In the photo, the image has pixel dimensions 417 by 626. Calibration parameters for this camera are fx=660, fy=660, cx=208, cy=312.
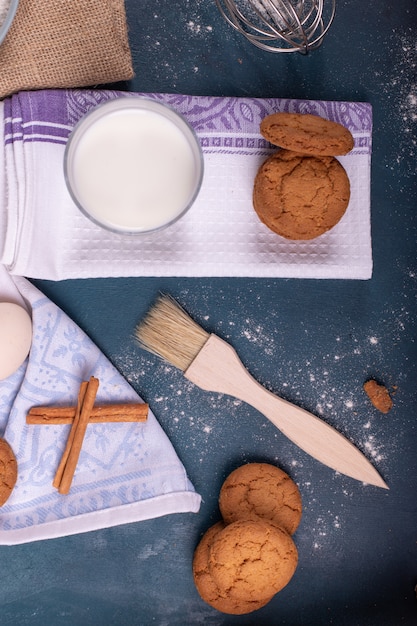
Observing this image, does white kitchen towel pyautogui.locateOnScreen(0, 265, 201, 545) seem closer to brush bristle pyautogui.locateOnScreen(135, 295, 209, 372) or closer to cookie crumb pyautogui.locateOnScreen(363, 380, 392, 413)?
brush bristle pyautogui.locateOnScreen(135, 295, 209, 372)

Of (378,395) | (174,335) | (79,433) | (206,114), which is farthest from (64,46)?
(378,395)

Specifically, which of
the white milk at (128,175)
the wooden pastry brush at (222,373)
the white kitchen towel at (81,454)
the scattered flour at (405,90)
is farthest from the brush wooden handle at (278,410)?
the scattered flour at (405,90)

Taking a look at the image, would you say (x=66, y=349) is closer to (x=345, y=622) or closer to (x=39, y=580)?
(x=39, y=580)

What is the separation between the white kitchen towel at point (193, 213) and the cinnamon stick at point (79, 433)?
0.17 metres

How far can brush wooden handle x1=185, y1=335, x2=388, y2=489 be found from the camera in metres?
1.00

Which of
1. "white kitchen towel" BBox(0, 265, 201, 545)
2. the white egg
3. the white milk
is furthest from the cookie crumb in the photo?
the white egg

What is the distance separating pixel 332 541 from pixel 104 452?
384 millimetres

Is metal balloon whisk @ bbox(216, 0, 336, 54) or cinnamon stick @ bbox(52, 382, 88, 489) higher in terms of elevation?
metal balloon whisk @ bbox(216, 0, 336, 54)

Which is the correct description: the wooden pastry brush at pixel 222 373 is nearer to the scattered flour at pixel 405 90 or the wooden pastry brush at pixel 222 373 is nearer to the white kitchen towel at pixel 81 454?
the white kitchen towel at pixel 81 454

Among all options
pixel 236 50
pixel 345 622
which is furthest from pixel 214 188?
pixel 345 622

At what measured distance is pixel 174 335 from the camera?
1.00 meters

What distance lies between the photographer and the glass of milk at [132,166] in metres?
0.87

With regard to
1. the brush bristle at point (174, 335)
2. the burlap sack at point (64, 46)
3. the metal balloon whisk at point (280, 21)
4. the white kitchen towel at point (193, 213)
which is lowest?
the brush bristle at point (174, 335)

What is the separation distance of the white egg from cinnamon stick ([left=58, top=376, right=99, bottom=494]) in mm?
107
